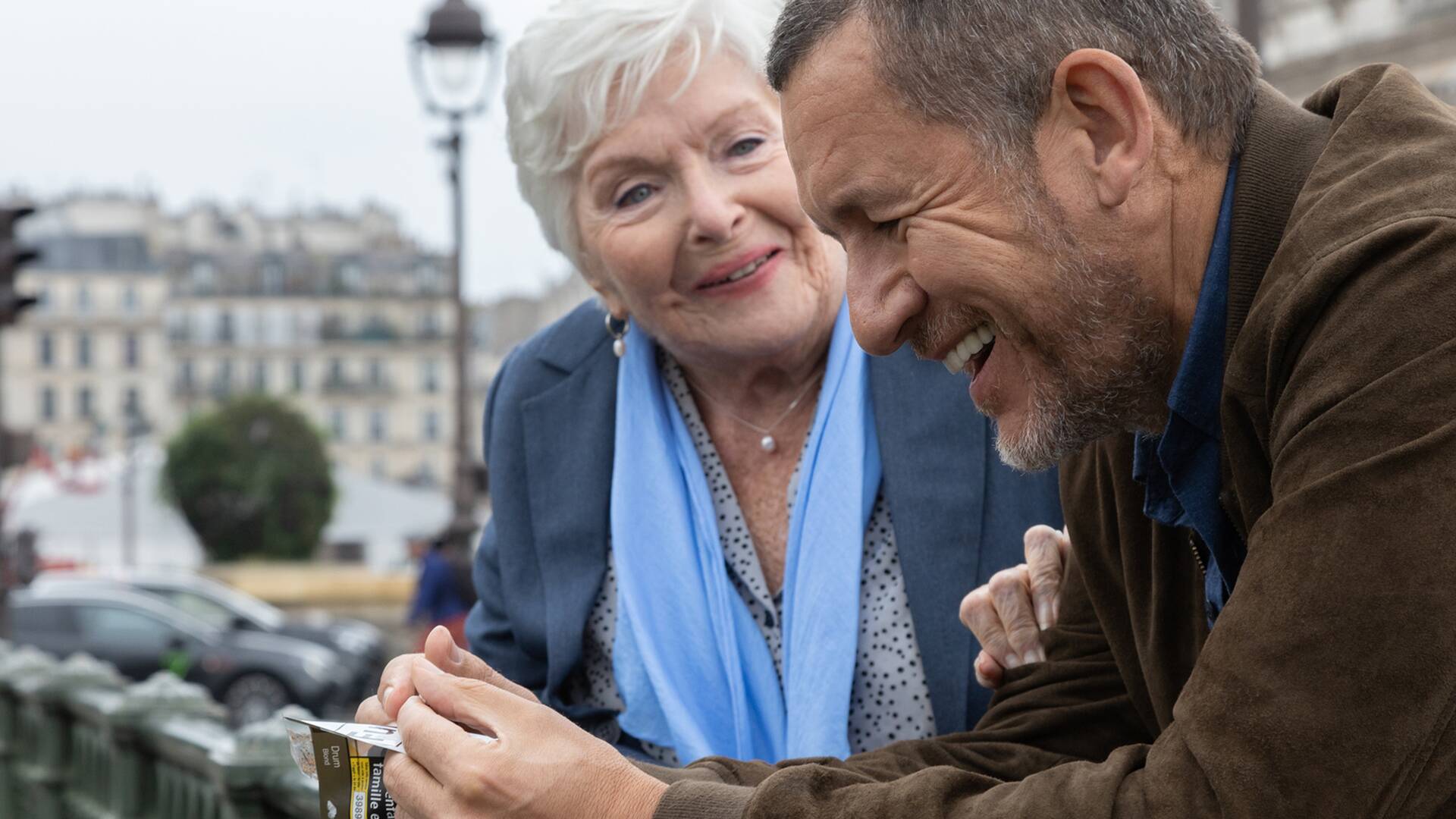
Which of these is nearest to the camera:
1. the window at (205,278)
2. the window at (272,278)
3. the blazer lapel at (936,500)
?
the blazer lapel at (936,500)

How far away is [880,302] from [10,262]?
8156mm

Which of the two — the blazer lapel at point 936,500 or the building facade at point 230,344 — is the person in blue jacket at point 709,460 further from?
the building facade at point 230,344

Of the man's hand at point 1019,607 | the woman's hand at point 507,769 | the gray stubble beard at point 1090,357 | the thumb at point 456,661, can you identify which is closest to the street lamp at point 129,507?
the thumb at point 456,661

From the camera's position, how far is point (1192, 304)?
1789mm

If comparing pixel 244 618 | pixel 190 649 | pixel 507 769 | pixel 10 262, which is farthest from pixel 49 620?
pixel 507 769

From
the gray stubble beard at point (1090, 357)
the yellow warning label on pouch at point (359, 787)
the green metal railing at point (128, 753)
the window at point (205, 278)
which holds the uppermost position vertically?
the window at point (205, 278)

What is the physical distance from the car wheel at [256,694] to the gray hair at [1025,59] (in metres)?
18.3

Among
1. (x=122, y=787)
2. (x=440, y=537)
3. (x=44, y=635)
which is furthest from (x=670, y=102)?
(x=44, y=635)

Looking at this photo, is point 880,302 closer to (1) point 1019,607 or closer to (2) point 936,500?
(1) point 1019,607

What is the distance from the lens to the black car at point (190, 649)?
19.0 meters

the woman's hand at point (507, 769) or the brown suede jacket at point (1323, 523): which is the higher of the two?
the brown suede jacket at point (1323, 523)

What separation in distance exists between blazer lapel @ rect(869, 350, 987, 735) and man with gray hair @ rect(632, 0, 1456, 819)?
0.51 m

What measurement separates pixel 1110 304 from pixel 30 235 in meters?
98.1

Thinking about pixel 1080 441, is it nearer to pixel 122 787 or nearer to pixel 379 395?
pixel 122 787
